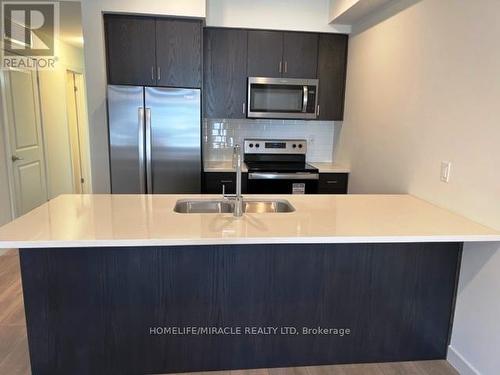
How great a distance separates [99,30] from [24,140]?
71.1 inches

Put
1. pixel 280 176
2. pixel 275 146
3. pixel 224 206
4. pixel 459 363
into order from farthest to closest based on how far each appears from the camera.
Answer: pixel 275 146
pixel 280 176
pixel 224 206
pixel 459 363

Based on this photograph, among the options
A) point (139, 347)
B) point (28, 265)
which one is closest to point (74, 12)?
point (28, 265)

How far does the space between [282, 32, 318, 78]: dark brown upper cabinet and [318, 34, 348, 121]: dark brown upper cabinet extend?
7 centimetres

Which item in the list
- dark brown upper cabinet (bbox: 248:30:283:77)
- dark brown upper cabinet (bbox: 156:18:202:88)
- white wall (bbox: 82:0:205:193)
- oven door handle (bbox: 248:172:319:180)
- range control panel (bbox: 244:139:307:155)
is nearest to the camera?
white wall (bbox: 82:0:205:193)

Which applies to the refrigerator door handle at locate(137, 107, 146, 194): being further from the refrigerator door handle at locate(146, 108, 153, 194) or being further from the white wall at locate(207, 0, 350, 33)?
the white wall at locate(207, 0, 350, 33)

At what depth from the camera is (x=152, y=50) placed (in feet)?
10.6

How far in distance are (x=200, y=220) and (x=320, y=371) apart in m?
1.09

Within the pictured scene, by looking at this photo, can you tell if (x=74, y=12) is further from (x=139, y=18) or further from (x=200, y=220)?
(x=200, y=220)

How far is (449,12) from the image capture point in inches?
82.5

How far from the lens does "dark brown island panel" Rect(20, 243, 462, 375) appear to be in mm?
1775

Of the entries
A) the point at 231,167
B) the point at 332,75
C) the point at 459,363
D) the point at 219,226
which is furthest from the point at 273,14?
the point at 459,363

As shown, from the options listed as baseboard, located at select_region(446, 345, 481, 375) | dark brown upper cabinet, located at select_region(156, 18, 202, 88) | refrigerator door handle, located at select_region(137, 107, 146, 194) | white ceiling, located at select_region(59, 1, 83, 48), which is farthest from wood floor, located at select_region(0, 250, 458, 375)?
white ceiling, located at select_region(59, 1, 83, 48)

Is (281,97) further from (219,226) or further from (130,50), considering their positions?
(219,226)

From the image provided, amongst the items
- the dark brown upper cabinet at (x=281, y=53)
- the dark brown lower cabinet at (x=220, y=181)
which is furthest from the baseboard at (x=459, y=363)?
the dark brown upper cabinet at (x=281, y=53)
